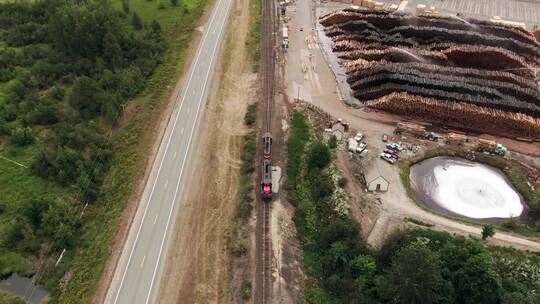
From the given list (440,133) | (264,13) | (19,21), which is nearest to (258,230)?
(440,133)

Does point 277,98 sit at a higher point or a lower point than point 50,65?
lower

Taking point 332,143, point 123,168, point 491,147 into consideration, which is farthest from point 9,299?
point 491,147

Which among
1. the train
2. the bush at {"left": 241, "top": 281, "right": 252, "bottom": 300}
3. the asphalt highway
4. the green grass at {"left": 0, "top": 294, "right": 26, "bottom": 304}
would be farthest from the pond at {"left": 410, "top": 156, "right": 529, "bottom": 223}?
the green grass at {"left": 0, "top": 294, "right": 26, "bottom": 304}

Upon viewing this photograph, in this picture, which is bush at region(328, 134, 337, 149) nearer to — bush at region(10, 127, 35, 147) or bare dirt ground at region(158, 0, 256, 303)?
bare dirt ground at region(158, 0, 256, 303)

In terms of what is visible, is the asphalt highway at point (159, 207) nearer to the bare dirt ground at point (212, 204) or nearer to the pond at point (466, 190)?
the bare dirt ground at point (212, 204)

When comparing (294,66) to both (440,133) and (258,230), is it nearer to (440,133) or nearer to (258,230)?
(440,133)

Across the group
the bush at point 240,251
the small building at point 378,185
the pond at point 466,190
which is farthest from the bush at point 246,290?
the pond at point 466,190
